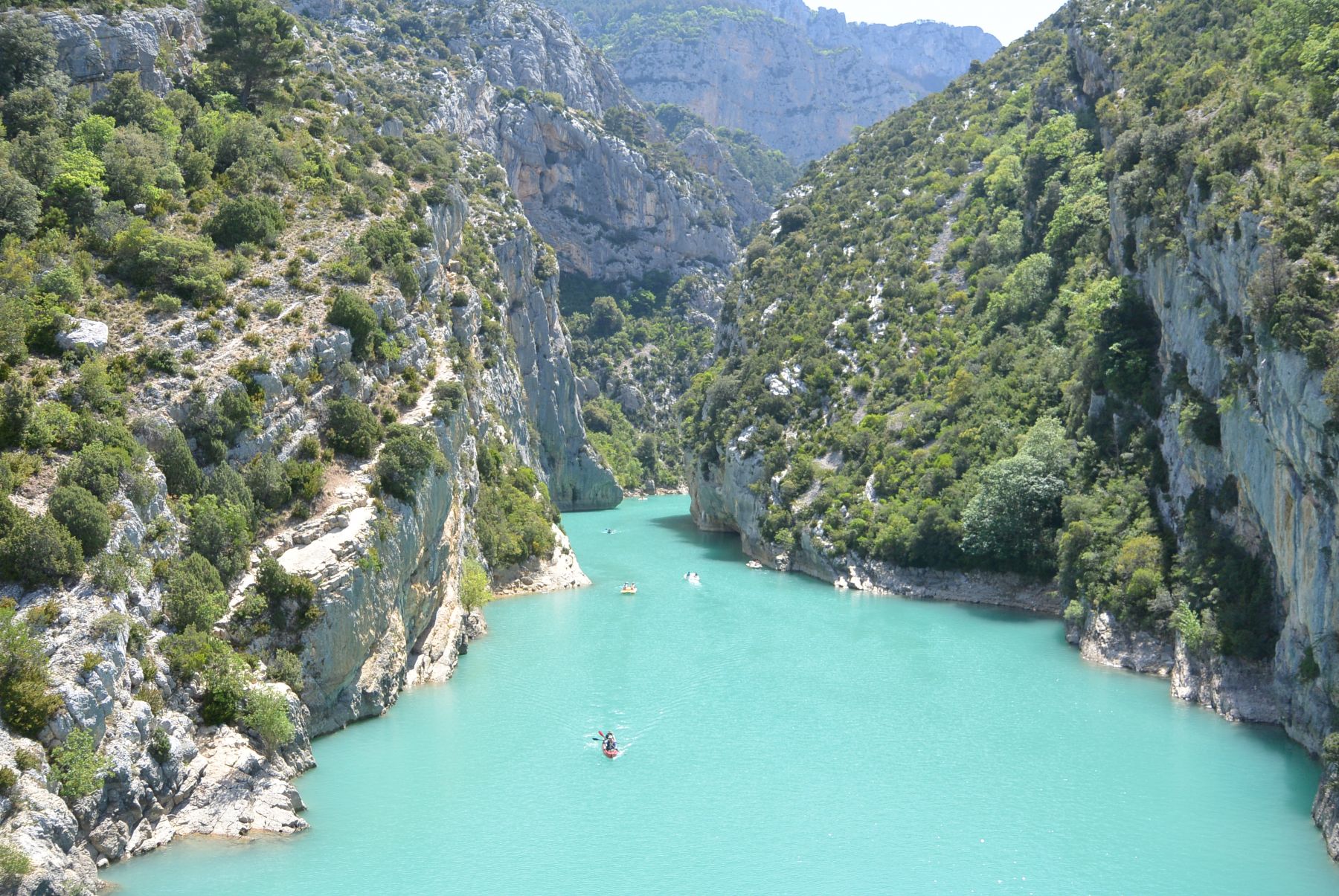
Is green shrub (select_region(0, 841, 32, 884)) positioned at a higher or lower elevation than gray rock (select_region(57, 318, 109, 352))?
lower

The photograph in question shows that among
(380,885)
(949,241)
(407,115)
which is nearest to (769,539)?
(949,241)

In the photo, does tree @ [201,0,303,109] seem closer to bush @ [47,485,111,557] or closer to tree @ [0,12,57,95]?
tree @ [0,12,57,95]

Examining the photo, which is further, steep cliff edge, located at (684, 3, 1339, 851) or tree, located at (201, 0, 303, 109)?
tree, located at (201, 0, 303, 109)

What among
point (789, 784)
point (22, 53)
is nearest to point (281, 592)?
point (789, 784)

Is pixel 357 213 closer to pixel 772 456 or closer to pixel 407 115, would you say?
pixel 772 456

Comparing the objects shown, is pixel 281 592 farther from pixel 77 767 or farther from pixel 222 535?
pixel 77 767

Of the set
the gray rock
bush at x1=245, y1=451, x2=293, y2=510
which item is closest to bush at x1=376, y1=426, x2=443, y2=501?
bush at x1=245, y1=451, x2=293, y2=510
